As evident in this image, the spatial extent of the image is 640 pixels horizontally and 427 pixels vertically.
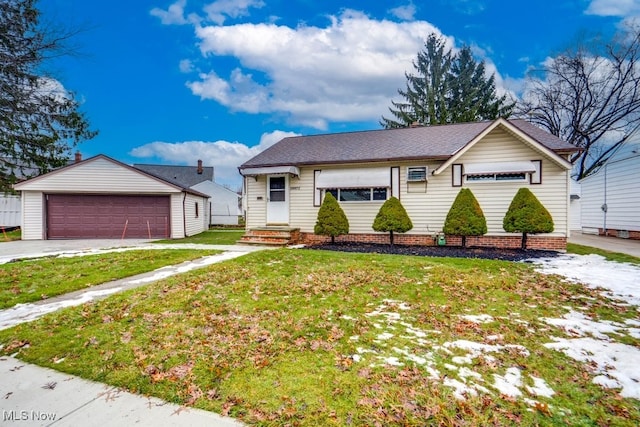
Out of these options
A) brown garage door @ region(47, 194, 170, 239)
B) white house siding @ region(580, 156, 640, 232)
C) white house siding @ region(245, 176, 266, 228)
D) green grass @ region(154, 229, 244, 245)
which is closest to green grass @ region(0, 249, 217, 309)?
green grass @ region(154, 229, 244, 245)

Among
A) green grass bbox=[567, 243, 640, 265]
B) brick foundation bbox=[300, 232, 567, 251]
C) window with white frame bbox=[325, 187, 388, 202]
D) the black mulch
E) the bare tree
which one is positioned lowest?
green grass bbox=[567, 243, 640, 265]

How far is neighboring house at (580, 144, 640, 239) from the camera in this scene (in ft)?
44.8

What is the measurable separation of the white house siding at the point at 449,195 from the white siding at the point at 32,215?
1171 centimetres

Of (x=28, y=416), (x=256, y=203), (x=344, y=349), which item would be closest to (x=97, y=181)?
(x=256, y=203)

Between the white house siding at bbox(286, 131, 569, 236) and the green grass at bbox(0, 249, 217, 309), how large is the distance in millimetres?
4809

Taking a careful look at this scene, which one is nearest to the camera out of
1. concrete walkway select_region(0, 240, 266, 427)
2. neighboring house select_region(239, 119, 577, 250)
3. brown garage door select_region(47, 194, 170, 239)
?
concrete walkway select_region(0, 240, 266, 427)

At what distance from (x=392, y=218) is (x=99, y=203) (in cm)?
1482

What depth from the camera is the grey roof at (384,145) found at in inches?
457

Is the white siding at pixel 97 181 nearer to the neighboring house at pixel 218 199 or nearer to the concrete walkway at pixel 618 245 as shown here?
the neighboring house at pixel 218 199

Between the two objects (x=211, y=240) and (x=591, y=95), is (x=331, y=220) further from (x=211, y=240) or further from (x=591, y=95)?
(x=591, y=95)

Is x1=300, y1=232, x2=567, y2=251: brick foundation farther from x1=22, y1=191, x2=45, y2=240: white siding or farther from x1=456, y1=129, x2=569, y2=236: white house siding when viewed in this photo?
x1=22, y1=191, x2=45, y2=240: white siding

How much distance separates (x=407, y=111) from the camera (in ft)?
97.8

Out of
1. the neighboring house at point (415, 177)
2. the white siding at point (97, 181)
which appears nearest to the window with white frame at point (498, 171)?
the neighboring house at point (415, 177)

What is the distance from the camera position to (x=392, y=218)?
1098 centimetres
